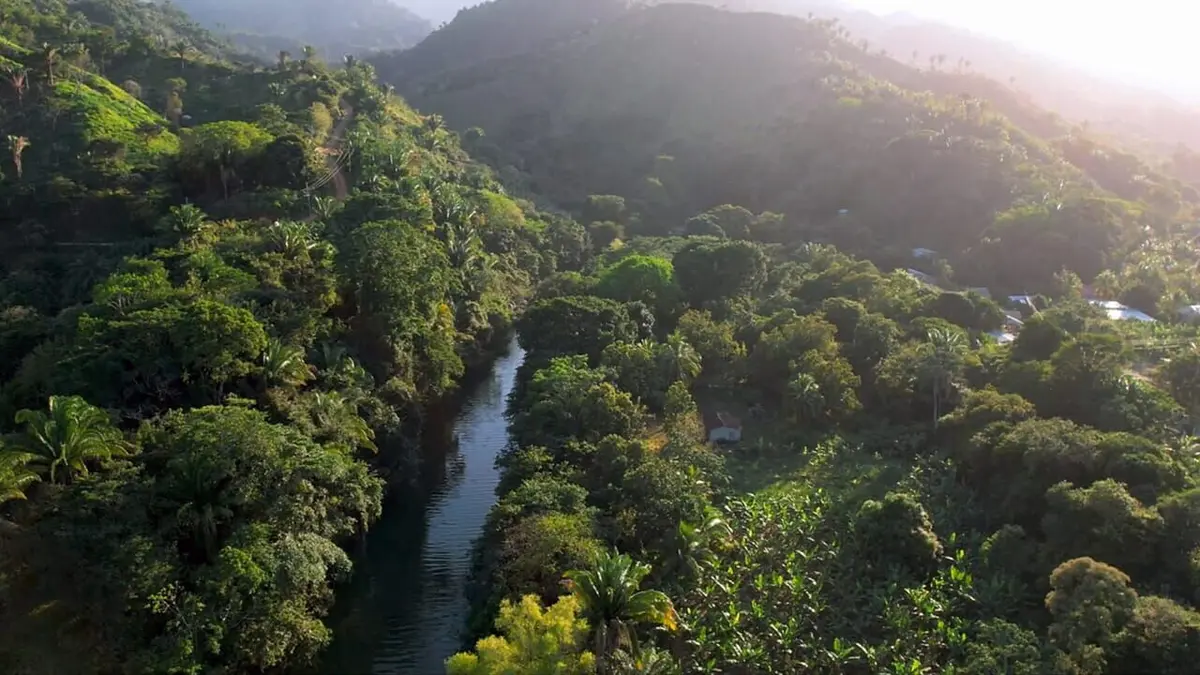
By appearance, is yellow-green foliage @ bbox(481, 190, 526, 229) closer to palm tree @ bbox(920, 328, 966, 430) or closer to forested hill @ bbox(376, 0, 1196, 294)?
A: forested hill @ bbox(376, 0, 1196, 294)

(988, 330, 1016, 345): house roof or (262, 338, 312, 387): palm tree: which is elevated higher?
(988, 330, 1016, 345): house roof

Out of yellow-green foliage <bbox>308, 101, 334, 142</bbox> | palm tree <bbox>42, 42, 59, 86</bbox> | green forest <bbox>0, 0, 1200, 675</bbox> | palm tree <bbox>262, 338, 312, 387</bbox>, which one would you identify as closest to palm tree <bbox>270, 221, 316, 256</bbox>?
green forest <bbox>0, 0, 1200, 675</bbox>

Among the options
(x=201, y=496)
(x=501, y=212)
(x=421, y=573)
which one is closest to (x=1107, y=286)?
(x=501, y=212)

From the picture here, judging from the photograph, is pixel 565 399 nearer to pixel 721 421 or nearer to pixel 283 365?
pixel 721 421

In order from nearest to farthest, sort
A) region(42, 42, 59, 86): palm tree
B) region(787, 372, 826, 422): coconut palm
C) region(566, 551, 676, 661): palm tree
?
region(566, 551, 676, 661): palm tree → region(787, 372, 826, 422): coconut palm → region(42, 42, 59, 86): palm tree

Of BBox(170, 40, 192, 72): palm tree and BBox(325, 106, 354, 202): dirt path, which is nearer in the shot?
BBox(325, 106, 354, 202): dirt path

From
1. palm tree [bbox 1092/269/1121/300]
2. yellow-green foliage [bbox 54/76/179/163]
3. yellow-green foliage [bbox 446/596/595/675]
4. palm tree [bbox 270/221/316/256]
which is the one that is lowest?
yellow-green foliage [bbox 446/596/595/675]

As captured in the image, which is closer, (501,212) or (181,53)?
(501,212)
